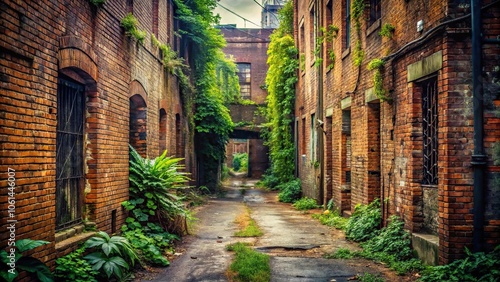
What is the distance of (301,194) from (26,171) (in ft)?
A: 47.9

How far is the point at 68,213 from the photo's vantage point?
6.46 metres

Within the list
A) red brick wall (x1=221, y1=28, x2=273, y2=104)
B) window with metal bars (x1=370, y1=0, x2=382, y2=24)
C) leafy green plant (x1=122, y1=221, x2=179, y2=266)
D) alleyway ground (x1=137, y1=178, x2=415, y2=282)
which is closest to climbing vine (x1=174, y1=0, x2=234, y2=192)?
window with metal bars (x1=370, y1=0, x2=382, y2=24)

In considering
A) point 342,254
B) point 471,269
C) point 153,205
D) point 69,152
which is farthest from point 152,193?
point 471,269

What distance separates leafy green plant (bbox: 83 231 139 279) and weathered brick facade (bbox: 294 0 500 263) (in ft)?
13.9

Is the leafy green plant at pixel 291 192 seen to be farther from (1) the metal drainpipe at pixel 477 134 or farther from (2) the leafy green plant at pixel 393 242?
(1) the metal drainpipe at pixel 477 134

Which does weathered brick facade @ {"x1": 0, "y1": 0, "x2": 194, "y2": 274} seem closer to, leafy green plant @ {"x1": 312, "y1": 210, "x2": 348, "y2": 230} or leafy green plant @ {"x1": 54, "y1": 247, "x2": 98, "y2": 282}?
leafy green plant @ {"x1": 54, "y1": 247, "x2": 98, "y2": 282}

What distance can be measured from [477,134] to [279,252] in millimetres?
3961

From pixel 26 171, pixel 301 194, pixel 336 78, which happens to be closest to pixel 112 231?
pixel 26 171

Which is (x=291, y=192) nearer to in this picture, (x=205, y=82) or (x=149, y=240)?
(x=205, y=82)

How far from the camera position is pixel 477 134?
19.3 ft

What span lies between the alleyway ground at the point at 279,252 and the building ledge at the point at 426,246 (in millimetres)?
487

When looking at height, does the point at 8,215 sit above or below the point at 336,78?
below

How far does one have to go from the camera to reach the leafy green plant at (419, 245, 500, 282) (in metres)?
5.41

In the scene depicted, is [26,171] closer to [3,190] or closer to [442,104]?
[3,190]
